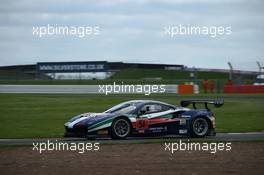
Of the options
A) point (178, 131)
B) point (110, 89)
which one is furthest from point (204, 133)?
point (110, 89)

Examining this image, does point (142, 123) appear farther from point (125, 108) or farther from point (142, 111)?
point (125, 108)

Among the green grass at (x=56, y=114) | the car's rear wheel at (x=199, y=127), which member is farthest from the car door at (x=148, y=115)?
the green grass at (x=56, y=114)

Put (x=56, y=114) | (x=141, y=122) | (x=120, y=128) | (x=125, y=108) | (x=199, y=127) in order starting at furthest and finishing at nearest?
1. (x=56, y=114)
2. (x=199, y=127)
3. (x=125, y=108)
4. (x=141, y=122)
5. (x=120, y=128)

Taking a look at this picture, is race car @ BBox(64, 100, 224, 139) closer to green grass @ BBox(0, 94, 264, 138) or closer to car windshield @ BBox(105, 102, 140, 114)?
car windshield @ BBox(105, 102, 140, 114)

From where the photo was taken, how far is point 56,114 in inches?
1028

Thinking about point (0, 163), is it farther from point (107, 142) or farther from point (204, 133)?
point (204, 133)

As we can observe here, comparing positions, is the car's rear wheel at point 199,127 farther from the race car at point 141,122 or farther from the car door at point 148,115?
the car door at point 148,115

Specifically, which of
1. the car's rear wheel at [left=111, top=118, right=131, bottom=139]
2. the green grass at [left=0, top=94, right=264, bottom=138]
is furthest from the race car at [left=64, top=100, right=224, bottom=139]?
the green grass at [left=0, top=94, right=264, bottom=138]

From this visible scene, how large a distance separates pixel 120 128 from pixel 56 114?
9.55 meters

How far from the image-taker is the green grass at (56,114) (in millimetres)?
20203

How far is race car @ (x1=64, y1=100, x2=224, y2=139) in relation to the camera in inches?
656

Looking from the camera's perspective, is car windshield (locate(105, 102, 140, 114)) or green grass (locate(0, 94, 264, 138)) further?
green grass (locate(0, 94, 264, 138))

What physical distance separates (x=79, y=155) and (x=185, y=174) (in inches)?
126

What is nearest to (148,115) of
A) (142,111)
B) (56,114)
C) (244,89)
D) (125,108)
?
(142,111)
